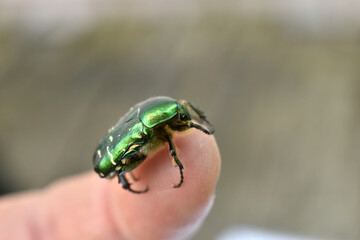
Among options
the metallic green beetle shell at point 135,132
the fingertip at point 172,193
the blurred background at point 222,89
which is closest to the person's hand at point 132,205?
the fingertip at point 172,193

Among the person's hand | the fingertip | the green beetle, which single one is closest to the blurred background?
the person's hand

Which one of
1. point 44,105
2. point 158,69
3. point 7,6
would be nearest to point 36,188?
point 44,105

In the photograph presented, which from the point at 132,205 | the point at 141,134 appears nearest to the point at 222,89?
the point at 132,205

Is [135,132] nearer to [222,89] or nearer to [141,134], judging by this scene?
[141,134]

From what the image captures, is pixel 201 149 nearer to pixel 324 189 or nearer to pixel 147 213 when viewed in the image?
pixel 147 213

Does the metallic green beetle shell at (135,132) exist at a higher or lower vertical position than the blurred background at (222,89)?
lower

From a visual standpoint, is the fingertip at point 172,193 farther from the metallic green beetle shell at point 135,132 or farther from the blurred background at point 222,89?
the blurred background at point 222,89
